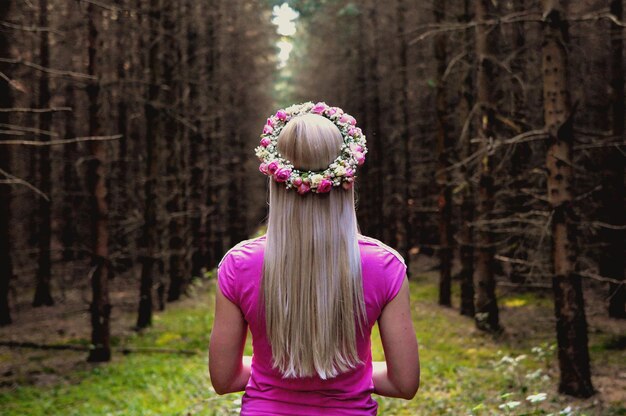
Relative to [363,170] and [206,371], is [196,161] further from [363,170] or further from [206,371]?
[206,371]

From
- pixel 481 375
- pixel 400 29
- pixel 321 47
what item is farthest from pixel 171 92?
pixel 321 47

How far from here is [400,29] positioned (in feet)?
71.9

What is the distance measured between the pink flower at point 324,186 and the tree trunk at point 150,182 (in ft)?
48.4

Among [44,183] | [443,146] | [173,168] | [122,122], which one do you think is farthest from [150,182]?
[443,146]

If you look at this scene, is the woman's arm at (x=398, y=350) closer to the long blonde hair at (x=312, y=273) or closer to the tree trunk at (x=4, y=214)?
the long blonde hair at (x=312, y=273)

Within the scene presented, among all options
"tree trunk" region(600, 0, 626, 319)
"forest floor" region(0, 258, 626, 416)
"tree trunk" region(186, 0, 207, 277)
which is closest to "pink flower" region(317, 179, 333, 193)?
"forest floor" region(0, 258, 626, 416)

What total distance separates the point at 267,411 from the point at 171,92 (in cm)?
1878

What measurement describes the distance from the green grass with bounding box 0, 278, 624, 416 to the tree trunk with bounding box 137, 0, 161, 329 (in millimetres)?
1069

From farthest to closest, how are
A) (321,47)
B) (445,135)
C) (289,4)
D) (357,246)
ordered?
(321,47)
(289,4)
(445,135)
(357,246)

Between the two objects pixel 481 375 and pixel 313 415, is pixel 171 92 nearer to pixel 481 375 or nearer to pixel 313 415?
pixel 481 375

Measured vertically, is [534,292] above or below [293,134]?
below

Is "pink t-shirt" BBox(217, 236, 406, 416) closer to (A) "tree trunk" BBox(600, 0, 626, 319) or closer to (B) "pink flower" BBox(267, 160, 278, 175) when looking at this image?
(B) "pink flower" BBox(267, 160, 278, 175)

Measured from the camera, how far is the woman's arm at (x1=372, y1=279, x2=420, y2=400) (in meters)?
2.54

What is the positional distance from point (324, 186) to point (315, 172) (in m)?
0.09
